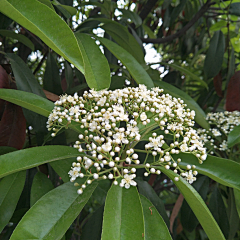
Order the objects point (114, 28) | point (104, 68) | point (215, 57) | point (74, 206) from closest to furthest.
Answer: point (74, 206)
point (104, 68)
point (114, 28)
point (215, 57)

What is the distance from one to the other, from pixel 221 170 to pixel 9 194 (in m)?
0.96

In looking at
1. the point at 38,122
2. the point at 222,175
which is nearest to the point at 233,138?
the point at 222,175

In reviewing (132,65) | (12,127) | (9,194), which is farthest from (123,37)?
(9,194)

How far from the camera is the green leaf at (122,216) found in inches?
27.9

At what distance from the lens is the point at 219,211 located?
1.61 metres

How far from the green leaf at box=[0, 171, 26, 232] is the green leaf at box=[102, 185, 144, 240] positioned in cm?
50

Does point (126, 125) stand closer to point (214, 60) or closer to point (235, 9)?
point (214, 60)

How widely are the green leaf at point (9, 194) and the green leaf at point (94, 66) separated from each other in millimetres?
573

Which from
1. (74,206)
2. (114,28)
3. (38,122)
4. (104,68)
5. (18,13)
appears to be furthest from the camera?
(114,28)

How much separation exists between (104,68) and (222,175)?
71cm

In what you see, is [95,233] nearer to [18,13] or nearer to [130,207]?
[130,207]

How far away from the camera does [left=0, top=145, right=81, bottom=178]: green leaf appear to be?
30.5 inches

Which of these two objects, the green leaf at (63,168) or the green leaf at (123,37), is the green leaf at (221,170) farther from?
the green leaf at (123,37)

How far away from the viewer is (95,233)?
125 centimetres
